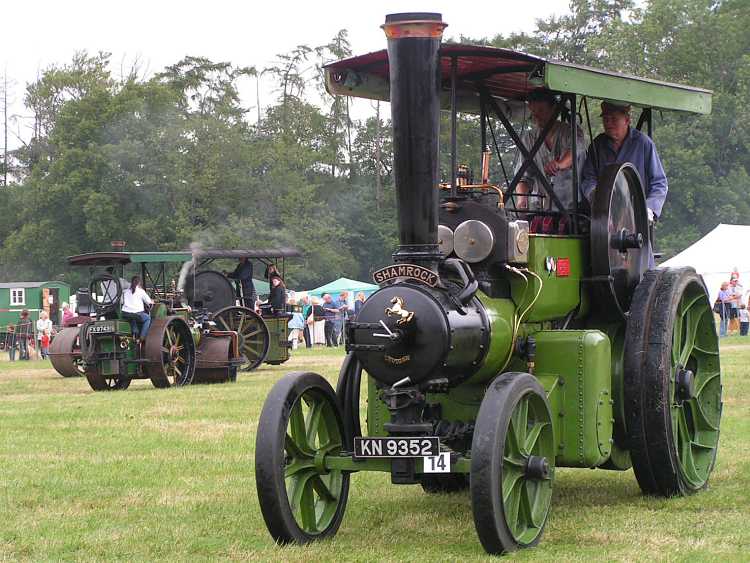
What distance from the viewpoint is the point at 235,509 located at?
6.52 metres

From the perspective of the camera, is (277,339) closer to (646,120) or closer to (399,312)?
(646,120)

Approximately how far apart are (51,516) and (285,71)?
52561 mm

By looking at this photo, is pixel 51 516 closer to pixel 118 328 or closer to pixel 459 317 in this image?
pixel 459 317

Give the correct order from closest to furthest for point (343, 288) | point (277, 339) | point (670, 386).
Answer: point (670, 386) < point (277, 339) < point (343, 288)

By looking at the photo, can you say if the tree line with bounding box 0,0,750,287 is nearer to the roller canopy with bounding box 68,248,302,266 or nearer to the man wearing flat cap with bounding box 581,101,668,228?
the roller canopy with bounding box 68,248,302,266

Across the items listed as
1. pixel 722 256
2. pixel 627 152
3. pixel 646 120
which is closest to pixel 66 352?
pixel 646 120

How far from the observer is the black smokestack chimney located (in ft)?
17.0

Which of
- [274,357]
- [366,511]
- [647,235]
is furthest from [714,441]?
[274,357]

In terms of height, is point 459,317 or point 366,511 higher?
point 459,317

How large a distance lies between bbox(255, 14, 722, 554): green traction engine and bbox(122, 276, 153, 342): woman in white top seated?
9.69 meters

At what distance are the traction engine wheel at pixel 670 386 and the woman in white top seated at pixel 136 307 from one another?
10096 millimetres

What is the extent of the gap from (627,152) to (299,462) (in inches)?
107

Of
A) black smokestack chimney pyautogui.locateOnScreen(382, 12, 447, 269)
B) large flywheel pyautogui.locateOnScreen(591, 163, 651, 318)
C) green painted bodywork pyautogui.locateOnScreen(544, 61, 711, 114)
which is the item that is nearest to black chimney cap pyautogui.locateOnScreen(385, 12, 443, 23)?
black smokestack chimney pyautogui.locateOnScreen(382, 12, 447, 269)

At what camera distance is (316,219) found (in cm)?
5119
